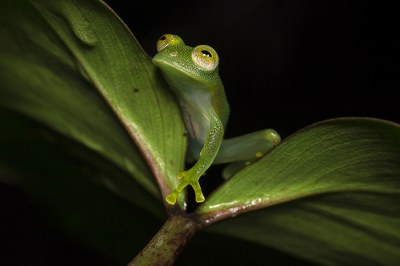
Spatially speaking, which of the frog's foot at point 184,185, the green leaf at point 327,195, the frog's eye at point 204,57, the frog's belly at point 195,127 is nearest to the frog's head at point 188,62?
the frog's eye at point 204,57

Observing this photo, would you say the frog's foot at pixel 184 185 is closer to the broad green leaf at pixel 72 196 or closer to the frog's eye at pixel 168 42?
the broad green leaf at pixel 72 196

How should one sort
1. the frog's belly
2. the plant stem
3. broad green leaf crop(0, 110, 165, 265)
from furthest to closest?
1. broad green leaf crop(0, 110, 165, 265)
2. the frog's belly
3. the plant stem

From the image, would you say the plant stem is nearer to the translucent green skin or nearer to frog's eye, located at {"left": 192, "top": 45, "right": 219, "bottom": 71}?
the translucent green skin

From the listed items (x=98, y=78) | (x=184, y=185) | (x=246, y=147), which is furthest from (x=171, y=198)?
(x=246, y=147)

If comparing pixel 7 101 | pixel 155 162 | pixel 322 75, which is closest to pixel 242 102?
pixel 322 75

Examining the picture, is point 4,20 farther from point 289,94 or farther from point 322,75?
point 322,75

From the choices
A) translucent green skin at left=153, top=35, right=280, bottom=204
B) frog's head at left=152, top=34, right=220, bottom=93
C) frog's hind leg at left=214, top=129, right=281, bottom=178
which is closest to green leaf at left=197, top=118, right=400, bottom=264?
translucent green skin at left=153, top=35, right=280, bottom=204
